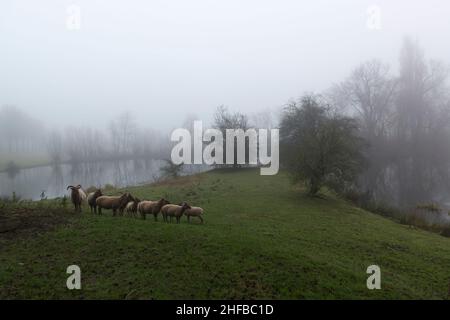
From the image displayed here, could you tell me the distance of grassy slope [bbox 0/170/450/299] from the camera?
7.08m

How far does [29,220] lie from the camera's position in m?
10.7

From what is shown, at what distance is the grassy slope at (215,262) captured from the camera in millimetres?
7082

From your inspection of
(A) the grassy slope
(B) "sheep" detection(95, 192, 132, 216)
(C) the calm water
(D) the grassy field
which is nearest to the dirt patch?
(A) the grassy slope

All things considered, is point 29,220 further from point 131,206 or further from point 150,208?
point 150,208

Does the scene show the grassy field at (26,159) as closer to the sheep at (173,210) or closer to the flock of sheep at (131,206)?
the flock of sheep at (131,206)

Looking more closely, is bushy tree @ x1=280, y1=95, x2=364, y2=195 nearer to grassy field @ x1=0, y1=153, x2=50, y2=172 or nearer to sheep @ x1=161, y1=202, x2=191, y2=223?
sheep @ x1=161, y1=202, x2=191, y2=223

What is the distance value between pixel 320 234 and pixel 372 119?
59677mm

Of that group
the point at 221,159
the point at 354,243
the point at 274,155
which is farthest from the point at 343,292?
the point at 221,159

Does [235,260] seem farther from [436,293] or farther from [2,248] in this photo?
[2,248]

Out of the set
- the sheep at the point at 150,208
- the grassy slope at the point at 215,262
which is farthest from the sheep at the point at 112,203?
the grassy slope at the point at 215,262

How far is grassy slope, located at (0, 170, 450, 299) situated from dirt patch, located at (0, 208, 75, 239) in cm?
63

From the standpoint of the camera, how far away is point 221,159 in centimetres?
5047

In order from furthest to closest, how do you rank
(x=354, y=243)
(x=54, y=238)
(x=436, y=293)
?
(x=354, y=243) → (x=54, y=238) → (x=436, y=293)

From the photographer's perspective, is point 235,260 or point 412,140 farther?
point 412,140
